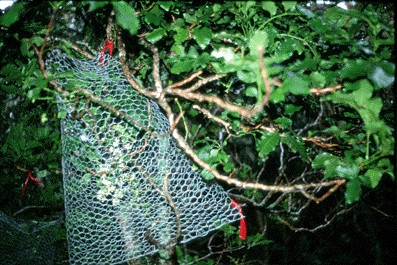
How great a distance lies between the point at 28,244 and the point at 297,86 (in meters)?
2.02

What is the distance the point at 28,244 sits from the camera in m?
1.86

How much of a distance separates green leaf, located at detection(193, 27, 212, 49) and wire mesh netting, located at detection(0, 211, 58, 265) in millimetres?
1600

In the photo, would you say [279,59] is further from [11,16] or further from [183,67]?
[11,16]

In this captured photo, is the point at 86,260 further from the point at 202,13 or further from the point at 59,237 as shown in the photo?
the point at 202,13

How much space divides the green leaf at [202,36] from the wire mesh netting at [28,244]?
160 centimetres

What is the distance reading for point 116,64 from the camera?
133cm

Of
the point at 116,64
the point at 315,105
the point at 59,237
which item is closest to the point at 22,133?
the point at 59,237

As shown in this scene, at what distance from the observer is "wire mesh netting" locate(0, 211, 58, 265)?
1.81 m

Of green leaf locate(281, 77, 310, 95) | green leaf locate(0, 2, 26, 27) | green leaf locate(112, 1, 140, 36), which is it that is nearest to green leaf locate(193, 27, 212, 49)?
green leaf locate(112, 1, 140, 36)

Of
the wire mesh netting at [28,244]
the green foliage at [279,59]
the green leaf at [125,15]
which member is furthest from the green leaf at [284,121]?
the wire mesh netting at [28,244]

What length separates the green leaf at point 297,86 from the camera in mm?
782

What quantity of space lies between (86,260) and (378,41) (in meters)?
1.45

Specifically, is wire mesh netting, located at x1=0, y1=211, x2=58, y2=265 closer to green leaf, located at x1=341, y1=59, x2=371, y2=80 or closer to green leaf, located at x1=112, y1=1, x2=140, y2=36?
green leaf, located at x1=112, y1=1, x2=140, y2=36

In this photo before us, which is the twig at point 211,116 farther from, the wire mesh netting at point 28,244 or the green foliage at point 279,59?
the wire mesh netting at point 28,244
